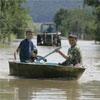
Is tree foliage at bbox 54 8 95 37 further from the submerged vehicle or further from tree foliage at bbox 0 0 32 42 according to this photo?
the submerged vehicle

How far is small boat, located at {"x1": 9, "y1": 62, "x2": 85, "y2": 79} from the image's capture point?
47.1 feet

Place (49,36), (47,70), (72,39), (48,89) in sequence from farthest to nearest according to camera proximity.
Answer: (49,36)
(47,70)
(72,39)
(48,89)

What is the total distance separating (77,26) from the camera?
167 m

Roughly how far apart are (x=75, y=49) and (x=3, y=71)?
11.3 feet

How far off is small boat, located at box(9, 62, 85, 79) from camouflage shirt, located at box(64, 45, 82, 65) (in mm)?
369

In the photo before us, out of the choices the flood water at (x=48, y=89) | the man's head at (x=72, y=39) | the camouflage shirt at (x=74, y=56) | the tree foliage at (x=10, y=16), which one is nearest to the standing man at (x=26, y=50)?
the flood water at (x=48, y=89)

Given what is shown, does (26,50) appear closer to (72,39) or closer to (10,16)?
(72,39)

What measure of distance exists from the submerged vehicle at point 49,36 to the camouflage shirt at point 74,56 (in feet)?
106

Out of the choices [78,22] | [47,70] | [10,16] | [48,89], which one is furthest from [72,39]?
[78,22]

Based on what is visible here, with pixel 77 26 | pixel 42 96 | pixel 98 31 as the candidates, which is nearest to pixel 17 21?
pixel 98 31

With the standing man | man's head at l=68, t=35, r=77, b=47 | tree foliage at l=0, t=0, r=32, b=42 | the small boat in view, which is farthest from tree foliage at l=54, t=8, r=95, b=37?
man's head at l=68, t=35, r=77, b=47

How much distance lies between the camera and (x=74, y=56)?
1460cm

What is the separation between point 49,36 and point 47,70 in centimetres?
3275

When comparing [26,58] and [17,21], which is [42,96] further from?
[17,21]
